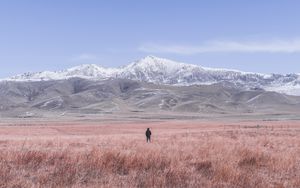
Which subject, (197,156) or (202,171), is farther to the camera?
(197,156)

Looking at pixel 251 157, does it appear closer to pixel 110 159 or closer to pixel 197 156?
pixel 197 156

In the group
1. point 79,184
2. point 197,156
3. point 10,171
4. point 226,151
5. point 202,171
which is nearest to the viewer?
point 79,184

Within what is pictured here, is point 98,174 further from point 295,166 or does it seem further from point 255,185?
point 295,166

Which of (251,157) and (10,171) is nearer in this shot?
(10,171)

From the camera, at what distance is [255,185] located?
11234 mm

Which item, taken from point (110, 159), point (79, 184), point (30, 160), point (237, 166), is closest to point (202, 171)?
point (237, 166)

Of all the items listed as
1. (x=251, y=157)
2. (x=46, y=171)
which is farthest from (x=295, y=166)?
(x=46, y=171)

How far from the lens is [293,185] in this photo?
36.9 ft

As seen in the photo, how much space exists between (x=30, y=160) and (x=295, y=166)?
7011 mm

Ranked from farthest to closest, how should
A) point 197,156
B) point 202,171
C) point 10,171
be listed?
point 197,156 < point 202,171 < point 10,171

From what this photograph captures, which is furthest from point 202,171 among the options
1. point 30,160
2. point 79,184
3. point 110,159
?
point 30,160

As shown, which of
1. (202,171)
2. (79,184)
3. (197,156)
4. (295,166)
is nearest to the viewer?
(79,184)

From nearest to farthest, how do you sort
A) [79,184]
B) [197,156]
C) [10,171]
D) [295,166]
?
[79,184]
[10,171]
[295,166]
[197,156]

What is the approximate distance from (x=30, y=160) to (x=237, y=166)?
5.32m
